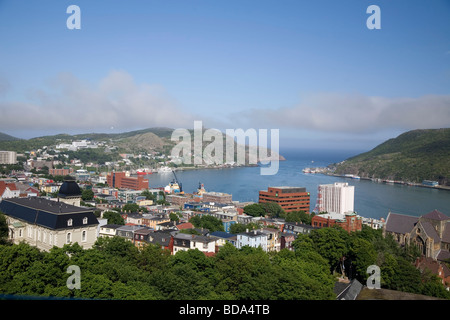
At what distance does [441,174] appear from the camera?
38000mm

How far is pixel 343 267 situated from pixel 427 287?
3296 millimetres

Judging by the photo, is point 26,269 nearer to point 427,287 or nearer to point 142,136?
point 427,287

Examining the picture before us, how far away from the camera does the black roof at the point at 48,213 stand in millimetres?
9086

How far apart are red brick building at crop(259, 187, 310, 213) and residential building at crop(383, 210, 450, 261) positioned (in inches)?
390

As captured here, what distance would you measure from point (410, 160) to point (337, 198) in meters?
24.2

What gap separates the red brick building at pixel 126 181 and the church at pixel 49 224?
23.9 meters

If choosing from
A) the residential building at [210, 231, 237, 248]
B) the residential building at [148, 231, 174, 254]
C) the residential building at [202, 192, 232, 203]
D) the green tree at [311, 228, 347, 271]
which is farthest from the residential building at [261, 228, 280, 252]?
the residential building at [202, 192, 232, 203]

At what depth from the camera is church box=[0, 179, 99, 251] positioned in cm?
908

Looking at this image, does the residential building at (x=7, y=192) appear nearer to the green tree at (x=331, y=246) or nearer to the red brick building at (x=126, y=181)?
the green tree at (x=331, y=246)

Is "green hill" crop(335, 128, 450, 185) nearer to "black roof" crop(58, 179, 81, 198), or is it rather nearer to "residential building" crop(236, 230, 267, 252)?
"residential building" crop(236, 230, 267, 252)

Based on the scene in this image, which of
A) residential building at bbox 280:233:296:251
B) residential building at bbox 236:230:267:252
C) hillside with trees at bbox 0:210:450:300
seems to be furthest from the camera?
residential building at bbox 280:233:296:251

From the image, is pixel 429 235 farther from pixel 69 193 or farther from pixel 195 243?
pixel 69 193

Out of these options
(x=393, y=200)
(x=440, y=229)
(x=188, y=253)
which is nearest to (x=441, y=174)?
(x=393, y=200)

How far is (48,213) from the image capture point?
30.3ft
